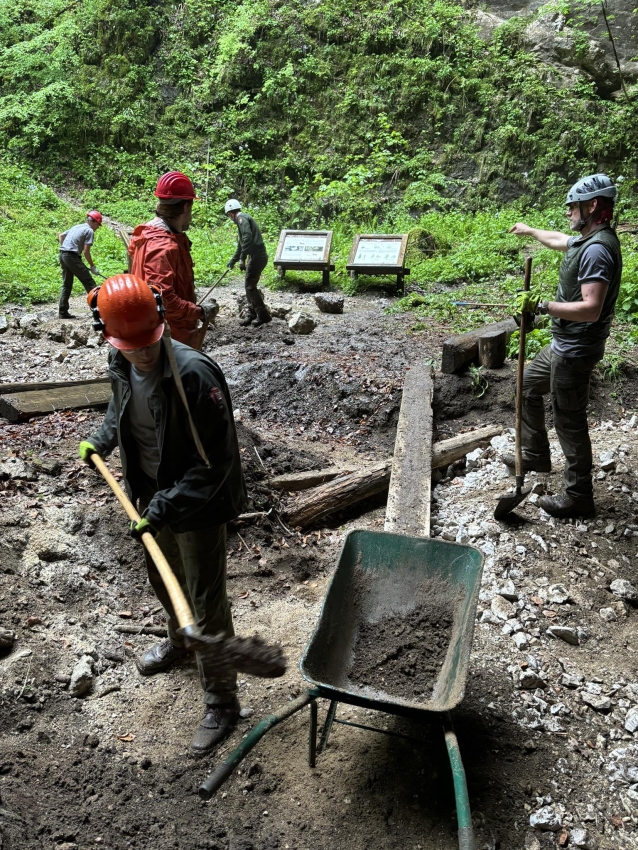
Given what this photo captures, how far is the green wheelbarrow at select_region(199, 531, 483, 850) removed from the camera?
298cm

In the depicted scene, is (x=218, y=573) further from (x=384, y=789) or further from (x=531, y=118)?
(x=531, y=118)

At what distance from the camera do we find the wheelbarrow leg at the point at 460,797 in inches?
85.8

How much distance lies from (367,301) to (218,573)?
918 cm

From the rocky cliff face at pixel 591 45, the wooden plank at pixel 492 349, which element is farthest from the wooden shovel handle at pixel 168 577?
the rocky cliff face at pixel 591 45

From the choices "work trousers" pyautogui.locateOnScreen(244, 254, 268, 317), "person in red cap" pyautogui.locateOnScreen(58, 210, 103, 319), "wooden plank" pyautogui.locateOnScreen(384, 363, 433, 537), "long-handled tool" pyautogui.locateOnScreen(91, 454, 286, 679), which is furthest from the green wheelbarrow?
"person in red cap" pyautogui.locateOnScreen(58, 210, 103, 319)

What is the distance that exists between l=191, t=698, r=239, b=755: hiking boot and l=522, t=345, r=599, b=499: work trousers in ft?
9.49

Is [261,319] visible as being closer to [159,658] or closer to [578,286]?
[578,286]

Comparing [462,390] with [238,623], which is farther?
[462,390]

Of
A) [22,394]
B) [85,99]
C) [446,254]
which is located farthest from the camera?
[85,99]

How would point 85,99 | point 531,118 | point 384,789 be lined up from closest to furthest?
point 384,789, point 531,118, point 85,99

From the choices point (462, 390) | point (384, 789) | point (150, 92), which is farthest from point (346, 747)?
point (150, 92)

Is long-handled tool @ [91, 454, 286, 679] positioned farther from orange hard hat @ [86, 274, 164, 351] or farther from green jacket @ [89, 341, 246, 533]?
orange hard hat @ [86, 274, 164, 351]

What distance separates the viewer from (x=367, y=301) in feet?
38.3

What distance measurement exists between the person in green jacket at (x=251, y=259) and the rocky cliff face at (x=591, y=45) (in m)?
11.1
